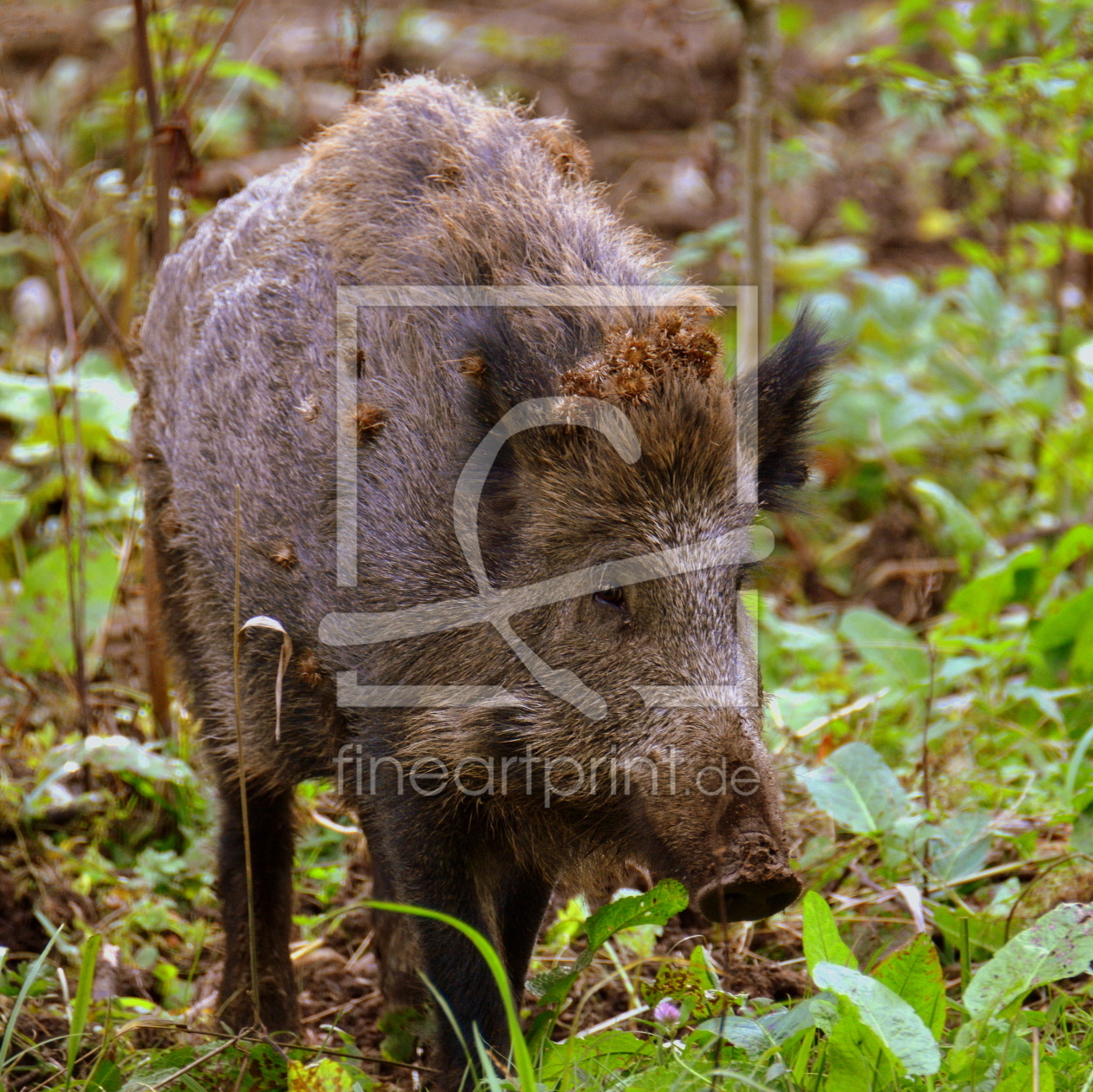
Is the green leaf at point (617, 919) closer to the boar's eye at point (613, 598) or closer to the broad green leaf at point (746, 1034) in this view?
the broad green leaf at point (746, 1034)

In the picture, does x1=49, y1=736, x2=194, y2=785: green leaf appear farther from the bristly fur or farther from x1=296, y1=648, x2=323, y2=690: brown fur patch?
x1=296, y1=648, x2=323, y2=690: brown fur patch

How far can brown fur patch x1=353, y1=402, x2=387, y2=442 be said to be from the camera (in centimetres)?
251

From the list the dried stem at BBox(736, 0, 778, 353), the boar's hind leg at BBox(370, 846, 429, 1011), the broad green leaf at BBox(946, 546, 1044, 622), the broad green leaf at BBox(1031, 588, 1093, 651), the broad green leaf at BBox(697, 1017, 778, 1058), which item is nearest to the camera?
the broad green leaf at BBox(697, 1017, 778, 1058)

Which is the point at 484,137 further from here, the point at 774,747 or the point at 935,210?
the point at 935,210

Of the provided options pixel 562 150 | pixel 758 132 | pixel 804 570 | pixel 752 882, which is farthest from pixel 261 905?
pixel 758 132

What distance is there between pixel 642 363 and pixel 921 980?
1162 mm

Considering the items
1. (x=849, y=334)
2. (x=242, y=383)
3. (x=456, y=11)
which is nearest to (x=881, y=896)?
(x=242, y=383)

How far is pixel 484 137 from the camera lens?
9.50ft

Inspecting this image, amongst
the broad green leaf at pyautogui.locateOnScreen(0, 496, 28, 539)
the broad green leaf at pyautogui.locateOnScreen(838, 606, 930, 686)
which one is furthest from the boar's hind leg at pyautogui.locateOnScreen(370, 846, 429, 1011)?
the broad green leaf at pyautogui.locateOnScreen(0, 496, 28, 539)

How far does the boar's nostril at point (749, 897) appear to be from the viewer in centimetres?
→ 202

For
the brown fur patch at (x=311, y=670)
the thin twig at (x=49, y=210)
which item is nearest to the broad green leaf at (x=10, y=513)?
the thin twig at (x=49, y=210)

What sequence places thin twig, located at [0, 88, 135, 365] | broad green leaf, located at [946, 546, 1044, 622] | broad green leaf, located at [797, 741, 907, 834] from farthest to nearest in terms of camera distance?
broad green leaf, located at [946, 546, 1044, 622] < thin twig, located at [0, 88, 135, 365] < broad green leaf, located at [797, 741, 907, 834]

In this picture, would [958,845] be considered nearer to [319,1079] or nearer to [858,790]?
[858,790]

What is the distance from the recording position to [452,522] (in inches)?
95.1
